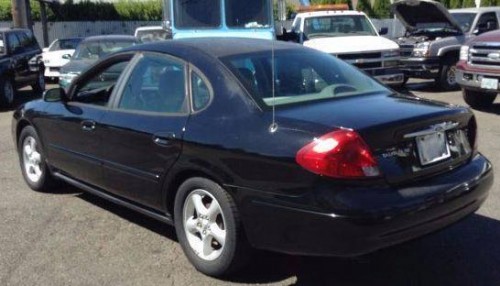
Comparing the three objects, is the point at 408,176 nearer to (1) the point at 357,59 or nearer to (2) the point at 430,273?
(2) the point at 430,273

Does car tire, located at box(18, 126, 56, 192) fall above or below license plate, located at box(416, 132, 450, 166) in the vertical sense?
below

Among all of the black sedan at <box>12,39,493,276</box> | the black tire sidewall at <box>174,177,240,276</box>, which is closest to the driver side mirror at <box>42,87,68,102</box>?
the black sedan at <box>12,39,493,276</box>

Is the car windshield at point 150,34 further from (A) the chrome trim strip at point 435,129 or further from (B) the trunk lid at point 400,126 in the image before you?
(A) the chrome trim strip at point 435,129

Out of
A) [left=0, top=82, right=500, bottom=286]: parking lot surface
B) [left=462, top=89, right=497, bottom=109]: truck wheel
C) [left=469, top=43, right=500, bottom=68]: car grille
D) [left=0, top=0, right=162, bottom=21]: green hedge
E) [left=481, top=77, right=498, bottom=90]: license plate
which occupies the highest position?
[left=0, top=0, right=162, bottom=21]: green hedge

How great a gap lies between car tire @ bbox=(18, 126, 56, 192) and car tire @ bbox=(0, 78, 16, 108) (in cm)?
769

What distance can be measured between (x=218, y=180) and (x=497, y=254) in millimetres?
2107

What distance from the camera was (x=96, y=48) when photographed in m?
14.6

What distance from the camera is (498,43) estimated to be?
10.7m

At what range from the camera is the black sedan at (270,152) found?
3.69m

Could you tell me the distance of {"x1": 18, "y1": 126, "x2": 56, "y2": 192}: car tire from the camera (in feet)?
20.7

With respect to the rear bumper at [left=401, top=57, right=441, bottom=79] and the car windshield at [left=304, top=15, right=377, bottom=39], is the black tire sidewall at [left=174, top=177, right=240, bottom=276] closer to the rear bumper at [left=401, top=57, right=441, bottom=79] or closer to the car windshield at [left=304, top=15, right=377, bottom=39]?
the car windshield at [left=304, top=15, right=377, bottom=39]

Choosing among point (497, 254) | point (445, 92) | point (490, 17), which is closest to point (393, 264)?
point (497, 254)

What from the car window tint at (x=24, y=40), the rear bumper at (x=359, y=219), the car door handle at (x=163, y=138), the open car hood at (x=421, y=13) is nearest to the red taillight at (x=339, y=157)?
the rear bumper at (x=359, y=219)

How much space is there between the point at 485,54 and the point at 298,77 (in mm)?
7347
